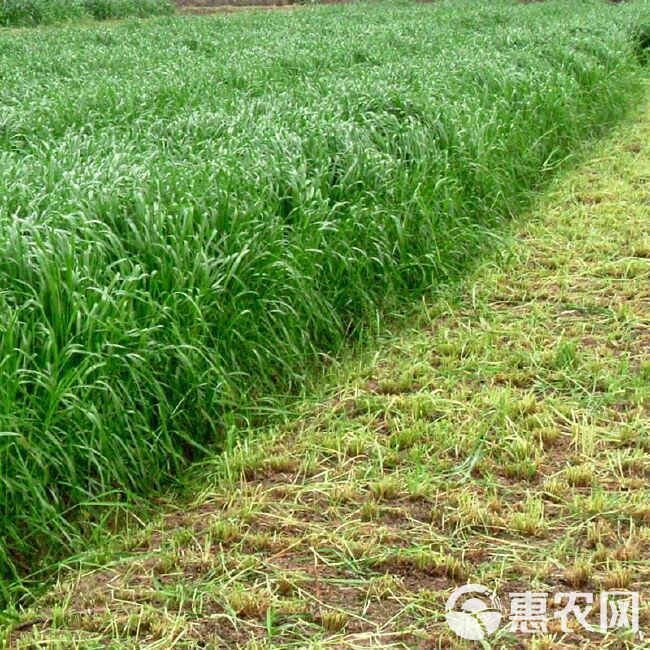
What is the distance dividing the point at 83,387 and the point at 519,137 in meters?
4.84

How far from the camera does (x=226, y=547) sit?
9.59 ft

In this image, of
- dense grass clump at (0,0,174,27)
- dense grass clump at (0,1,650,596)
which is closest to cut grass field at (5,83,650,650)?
dense grass clump at (0,1,650,596)

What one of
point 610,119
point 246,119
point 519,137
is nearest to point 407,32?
point 610,119

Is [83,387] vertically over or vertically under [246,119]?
under

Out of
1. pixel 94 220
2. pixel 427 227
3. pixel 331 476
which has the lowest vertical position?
pixel 331 476

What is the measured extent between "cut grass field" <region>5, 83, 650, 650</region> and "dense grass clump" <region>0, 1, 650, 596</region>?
0.25m

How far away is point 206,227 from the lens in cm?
411

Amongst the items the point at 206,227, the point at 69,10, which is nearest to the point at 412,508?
the point at 206,227

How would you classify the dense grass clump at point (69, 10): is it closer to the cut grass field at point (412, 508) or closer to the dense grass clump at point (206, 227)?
the dense grass clump at point (206, 227)

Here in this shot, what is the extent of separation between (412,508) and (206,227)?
5.31 feet

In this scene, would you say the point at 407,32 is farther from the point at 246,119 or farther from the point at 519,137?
the point at 246,119

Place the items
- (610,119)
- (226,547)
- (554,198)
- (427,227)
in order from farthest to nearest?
(610,119), (554,198), (427,227), (226,547)

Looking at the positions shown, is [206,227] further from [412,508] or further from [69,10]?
[69,10]

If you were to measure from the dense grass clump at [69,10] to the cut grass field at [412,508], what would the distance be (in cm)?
1803
